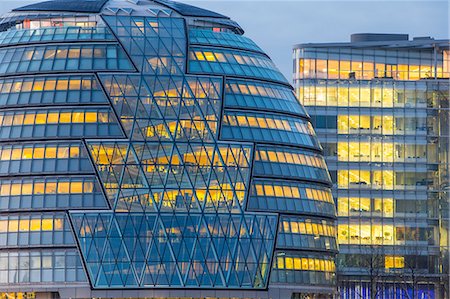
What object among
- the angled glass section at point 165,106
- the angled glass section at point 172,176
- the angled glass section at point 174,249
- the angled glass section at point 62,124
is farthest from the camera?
the angled glass section at point 165,106

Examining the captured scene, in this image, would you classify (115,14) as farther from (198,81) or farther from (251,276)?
(251,276)

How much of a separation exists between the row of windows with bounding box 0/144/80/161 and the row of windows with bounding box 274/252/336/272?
21.2m

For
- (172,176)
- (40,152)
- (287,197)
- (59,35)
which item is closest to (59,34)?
(59,35)

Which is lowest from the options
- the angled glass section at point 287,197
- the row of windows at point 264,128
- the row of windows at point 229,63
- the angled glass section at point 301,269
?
the angled glass section at point 301,269

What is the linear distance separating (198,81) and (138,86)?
577cm

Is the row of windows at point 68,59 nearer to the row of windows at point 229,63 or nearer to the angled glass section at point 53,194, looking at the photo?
the row of windows at point 229,63

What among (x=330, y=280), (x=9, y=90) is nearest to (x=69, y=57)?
(x=9, y=90)

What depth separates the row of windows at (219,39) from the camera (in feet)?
585

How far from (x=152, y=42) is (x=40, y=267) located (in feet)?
78.2

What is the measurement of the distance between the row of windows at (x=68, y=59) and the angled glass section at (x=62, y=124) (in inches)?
173

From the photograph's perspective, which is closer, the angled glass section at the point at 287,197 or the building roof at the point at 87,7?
the angled glass section at the point at 287,197

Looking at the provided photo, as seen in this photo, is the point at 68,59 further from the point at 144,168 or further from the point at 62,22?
the point at 144,168

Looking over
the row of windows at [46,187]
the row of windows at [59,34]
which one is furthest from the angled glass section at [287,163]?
the row of windows at [59,34]

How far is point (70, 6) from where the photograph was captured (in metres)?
178
